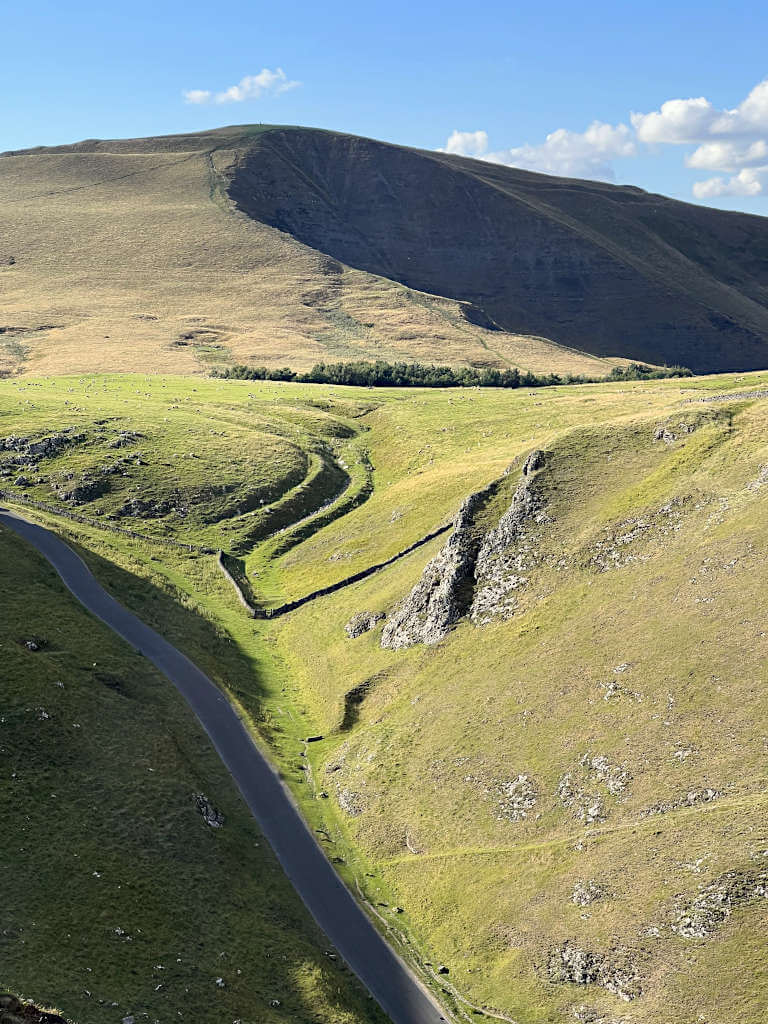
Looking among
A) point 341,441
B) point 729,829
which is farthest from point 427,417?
point 729,829

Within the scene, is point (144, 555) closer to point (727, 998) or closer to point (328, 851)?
point (328, 851)

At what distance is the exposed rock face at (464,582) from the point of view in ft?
242

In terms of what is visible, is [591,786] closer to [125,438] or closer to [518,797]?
[518,797]

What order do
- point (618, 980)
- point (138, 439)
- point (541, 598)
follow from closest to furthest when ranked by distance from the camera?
1. point (618, 980)
2. point (541, 598)
3. point (138, 439)

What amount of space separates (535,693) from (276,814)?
704 inches

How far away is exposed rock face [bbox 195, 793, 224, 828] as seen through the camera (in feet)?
184

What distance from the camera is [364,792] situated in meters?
61.9

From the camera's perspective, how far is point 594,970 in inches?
1708

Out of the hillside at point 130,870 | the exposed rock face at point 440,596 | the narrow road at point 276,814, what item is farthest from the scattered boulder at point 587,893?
the exposed rock face at point 440,596

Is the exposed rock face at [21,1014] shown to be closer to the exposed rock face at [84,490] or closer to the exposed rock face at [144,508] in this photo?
the exposed rock face at [144,508]

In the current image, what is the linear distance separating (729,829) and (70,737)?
37657 mm

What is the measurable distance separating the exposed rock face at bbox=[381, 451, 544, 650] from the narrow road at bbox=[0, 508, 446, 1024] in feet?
51.2

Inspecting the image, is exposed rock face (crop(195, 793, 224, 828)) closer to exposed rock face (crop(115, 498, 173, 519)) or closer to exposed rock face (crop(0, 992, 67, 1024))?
exposed rock face (crop(0, 992, 67, 1024))

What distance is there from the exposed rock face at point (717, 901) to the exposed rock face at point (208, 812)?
86.1 feet
